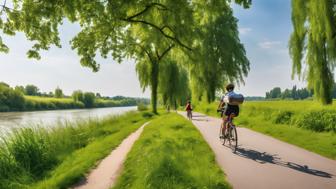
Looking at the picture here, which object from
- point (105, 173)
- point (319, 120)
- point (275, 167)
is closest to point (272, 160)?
point (275, 167)

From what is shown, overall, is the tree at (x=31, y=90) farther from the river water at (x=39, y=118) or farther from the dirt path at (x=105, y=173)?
the dirt path at (x=105, y=173)

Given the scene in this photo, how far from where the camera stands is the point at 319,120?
12711 mm

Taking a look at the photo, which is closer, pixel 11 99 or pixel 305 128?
pixel 305 128

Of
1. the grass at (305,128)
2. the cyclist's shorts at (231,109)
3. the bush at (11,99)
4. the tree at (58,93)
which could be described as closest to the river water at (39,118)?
the cyclist's shorts at (231,109)

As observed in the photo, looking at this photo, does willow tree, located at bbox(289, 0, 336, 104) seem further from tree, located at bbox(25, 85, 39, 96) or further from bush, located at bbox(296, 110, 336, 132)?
tree, located at bbox(25, 85, 39, 96)

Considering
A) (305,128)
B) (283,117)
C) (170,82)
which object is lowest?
(305,128)

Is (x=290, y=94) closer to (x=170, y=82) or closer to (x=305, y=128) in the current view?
(x=170, y=82)

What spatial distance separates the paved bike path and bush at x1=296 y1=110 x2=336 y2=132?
313cm

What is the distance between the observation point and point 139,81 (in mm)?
36344

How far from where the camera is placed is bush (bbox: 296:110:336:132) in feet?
39.9

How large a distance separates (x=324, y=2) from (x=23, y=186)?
17.9 meters

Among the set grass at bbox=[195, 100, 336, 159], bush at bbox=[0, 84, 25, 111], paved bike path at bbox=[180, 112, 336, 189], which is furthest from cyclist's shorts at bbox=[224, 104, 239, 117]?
bush at bbox=[0, 84, 25, 111]

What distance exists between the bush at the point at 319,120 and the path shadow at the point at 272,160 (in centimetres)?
490

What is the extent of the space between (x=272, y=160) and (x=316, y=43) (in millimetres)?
14472
